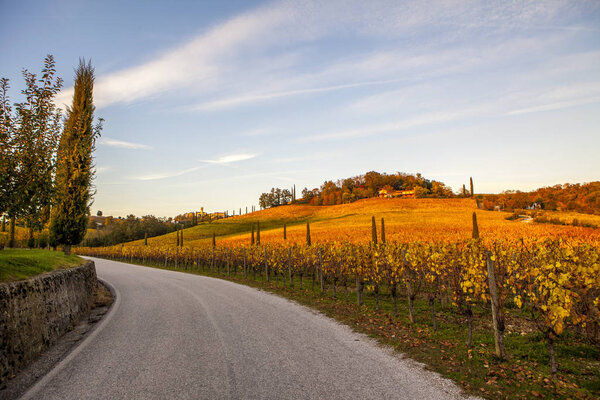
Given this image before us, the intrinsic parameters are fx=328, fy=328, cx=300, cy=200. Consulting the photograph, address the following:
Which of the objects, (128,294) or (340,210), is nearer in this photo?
(128,294)

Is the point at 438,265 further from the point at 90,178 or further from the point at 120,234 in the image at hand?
the point at 120,234

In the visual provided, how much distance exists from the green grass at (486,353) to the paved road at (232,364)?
58 cm

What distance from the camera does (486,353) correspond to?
271 inches

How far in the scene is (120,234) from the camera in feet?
273

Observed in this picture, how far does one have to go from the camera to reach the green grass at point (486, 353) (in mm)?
5203

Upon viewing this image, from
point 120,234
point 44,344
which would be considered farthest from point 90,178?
point 120,234

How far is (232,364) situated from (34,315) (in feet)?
15.1

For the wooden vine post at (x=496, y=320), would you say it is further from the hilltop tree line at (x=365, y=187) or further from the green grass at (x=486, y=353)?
the hilltop tree line at (x=365, y=187)

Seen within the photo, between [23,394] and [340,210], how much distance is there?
88.3 meters

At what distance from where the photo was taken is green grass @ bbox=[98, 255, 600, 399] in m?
5.20

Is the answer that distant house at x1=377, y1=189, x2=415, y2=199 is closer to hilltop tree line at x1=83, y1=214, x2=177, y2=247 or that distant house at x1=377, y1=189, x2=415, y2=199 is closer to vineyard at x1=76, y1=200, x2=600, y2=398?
hilltop tree line at x1=83, y1=214, x2=177, y2=247

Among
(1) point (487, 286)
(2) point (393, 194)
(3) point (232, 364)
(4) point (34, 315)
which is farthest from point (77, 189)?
(2) point (393, 194)

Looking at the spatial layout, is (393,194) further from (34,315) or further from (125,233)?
(34,315)

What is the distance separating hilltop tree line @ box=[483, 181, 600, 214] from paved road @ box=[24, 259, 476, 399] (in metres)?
69.6
